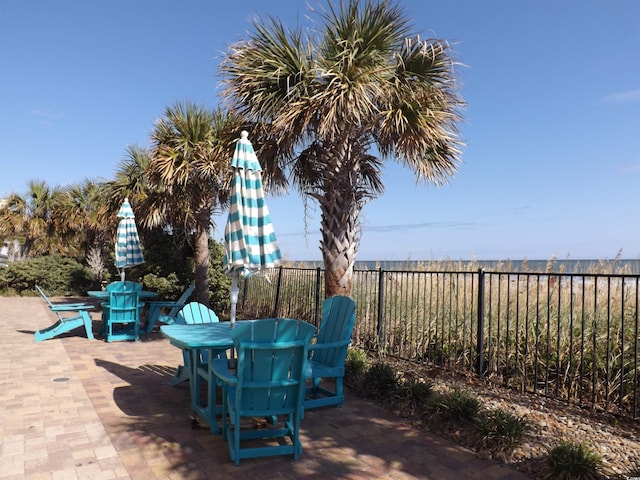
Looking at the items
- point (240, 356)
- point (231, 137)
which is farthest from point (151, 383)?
point (231, 137)

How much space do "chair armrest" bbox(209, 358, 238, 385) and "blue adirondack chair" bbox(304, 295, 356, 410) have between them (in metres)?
0.86

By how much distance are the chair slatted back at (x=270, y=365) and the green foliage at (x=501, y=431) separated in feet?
5.30

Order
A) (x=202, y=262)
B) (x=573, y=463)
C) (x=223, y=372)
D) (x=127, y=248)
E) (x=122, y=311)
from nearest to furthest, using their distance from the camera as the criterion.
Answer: (x=573, y=463) → (x=223, y=372) → (x=122, y=311) → (x=127, y=248) → (x=202, y=262)

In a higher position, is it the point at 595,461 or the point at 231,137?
the point at 231,137

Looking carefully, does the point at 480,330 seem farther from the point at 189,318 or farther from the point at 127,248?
the point at 127,248

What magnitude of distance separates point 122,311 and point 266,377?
6.21m

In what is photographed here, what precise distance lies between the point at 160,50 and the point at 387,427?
32.3ft

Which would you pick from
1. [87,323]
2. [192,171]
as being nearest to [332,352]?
[192,171]

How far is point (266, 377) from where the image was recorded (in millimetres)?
3336

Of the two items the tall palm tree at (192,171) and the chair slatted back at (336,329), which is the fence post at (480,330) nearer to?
the chair slatted back at (336,329)

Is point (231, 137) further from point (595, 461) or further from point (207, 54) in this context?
point (595, 461)

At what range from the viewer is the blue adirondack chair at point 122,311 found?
27.4 ft

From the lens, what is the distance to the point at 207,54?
6289 millimetres

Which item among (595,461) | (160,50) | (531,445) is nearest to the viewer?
(595,461)
